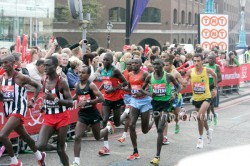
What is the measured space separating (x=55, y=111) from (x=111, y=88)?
8.99ft

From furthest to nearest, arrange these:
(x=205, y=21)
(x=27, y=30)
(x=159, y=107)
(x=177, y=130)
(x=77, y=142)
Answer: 1. (x=27, y=30)
2. (x=205, y=21)
3. (x=177, y=130)
4. (x=159, y=107)
5. (x=77, y=142)

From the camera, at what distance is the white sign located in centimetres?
2761

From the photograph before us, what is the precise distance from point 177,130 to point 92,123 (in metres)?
4.73

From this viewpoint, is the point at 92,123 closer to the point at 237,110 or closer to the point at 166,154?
the point at 166,154

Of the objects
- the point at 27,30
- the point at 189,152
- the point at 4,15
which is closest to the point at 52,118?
the point at 189,152

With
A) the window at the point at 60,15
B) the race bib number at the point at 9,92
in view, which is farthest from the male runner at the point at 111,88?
the window at the point at 60,15

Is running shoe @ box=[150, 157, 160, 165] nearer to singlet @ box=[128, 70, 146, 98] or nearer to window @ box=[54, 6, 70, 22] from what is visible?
singlet @ box=[128, 70, 146, 98]

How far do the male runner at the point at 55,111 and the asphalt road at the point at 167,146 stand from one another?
1.50m

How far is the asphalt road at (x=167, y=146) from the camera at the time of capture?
10.3m

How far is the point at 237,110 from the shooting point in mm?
19422

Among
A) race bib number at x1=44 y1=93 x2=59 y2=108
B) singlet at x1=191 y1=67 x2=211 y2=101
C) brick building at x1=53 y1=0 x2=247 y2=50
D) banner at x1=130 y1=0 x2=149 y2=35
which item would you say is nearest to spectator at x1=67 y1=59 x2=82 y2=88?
→ singlet at x1=191 y1=67 x2=211 y2=101

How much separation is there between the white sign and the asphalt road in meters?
11.5

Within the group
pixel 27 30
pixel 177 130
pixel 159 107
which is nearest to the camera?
pixel 159 107

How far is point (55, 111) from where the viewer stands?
339 inches
